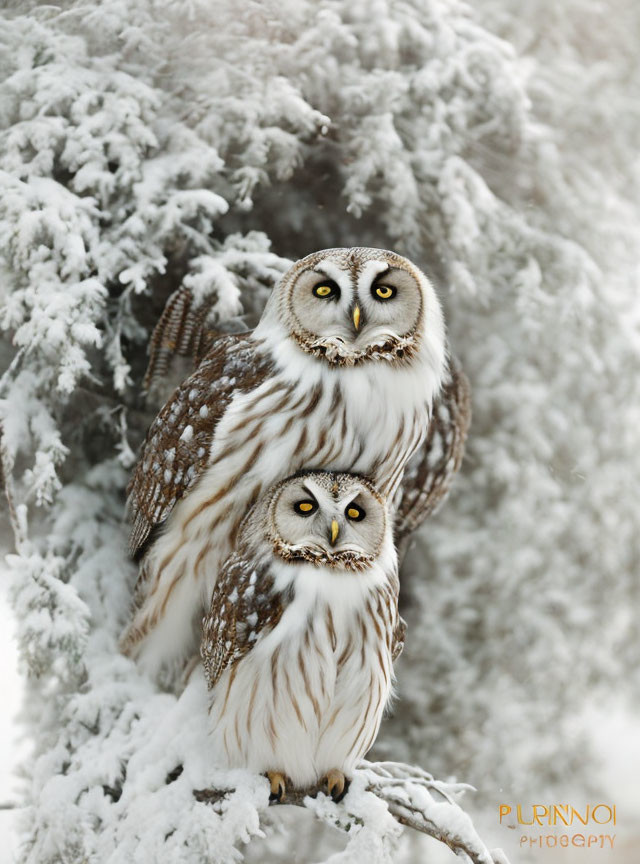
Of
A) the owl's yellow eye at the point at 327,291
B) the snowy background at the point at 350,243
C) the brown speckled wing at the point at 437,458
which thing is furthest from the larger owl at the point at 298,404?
the brown speckled wing at the point at 437,458

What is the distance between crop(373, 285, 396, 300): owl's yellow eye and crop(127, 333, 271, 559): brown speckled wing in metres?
0.24

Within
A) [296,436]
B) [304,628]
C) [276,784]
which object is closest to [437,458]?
[296,436]

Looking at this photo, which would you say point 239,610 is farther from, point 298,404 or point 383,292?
point 383,292

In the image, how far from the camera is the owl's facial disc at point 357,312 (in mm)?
1720

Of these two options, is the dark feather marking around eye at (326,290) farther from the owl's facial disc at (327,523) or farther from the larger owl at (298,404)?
the owl's facial disc at (327,523)

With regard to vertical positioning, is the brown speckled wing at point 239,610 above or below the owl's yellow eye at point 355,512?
below

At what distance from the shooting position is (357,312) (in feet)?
5.63

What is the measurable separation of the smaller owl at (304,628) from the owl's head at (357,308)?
9.0 inches

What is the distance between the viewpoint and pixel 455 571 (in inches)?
110

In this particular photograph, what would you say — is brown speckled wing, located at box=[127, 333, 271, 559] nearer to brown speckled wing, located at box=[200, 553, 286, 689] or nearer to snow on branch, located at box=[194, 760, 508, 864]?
brown speckled wing, located at box=[200, 553, 286, 689]

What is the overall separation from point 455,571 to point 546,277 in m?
0.85

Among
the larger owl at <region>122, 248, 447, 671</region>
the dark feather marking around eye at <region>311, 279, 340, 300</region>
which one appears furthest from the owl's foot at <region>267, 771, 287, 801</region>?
the dark feather marking around eye at <region>311, 279, 340, 300</region>

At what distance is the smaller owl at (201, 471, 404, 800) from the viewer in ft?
5.46

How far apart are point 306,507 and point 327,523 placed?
45 mm
